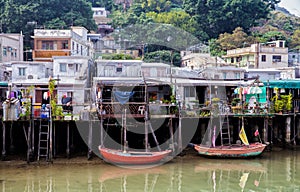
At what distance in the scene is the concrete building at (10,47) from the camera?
39969 millimetres

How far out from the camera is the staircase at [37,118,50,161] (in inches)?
953

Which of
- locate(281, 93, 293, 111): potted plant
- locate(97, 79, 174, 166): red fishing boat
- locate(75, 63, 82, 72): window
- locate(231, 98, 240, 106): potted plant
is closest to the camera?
locate(97, 79, 174, 166): red fishing boat

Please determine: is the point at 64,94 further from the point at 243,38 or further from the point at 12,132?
the point at 243,38

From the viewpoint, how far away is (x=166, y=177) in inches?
872

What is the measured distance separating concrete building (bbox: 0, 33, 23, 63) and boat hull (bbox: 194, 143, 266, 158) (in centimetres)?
2303

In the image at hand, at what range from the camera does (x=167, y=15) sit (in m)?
66.8

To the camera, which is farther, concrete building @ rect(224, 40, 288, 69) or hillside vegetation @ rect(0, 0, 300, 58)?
hillside vegetation @ rect(0, 0, 300, 58)

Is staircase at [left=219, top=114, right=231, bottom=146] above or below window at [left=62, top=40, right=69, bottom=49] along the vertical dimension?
below

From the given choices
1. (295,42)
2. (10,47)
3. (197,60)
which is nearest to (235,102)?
(197,60)

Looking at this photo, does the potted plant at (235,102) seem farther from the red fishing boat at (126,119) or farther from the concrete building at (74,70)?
the concrete building at (74,70)

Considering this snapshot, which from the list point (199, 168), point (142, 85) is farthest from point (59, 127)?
point (199, 168)

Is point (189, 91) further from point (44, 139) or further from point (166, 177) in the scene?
point (44, 139)

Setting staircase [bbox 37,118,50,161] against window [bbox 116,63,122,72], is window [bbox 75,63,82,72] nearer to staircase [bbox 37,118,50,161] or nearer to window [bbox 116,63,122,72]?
window [bbox 116,63,122,72]

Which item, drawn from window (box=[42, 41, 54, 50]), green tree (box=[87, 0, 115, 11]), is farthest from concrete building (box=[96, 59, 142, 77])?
green tree (box=[87, 0, 115, 11])
